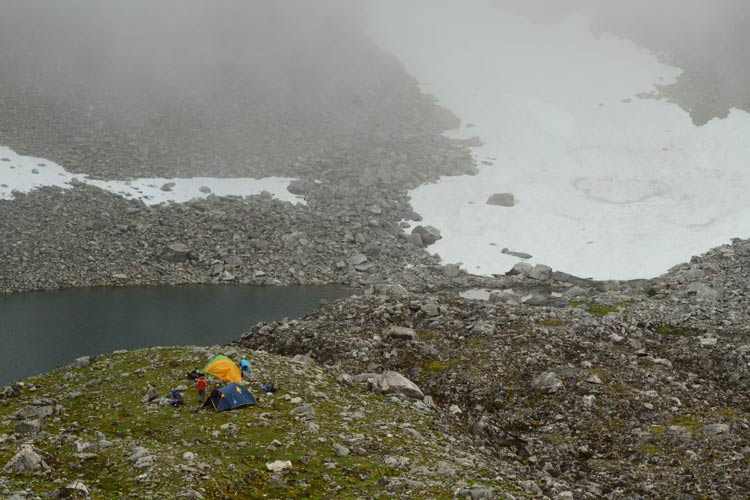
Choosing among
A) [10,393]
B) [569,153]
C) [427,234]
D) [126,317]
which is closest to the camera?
[10,393]

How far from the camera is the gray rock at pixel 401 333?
30281 millimetres

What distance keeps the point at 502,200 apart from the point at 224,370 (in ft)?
165

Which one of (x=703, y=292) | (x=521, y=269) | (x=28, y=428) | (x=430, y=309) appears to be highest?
(x=521, y=269)

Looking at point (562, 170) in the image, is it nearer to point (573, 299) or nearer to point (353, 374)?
point (573, 299)

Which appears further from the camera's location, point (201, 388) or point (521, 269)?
point (521, 269)

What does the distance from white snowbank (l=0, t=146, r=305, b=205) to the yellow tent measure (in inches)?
1699

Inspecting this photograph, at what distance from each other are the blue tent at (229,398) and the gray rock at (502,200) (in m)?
50.9

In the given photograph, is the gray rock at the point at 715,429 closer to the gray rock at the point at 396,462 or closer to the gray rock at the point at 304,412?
the gray rock at the point at 396,462

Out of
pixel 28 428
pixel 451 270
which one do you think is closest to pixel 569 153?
pixel 451 270

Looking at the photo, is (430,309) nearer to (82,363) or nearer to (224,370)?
(224,370)

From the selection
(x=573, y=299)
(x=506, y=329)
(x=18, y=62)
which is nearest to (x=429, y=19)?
(x=18, y=62)

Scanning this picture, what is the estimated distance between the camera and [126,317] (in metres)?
45.7

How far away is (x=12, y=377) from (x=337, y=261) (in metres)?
30.0

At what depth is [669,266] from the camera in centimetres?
5528
